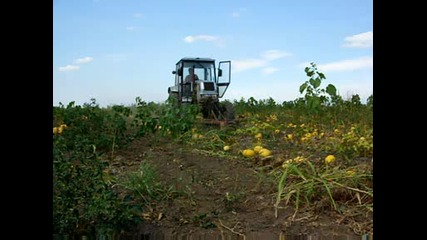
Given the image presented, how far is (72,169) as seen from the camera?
1303mm

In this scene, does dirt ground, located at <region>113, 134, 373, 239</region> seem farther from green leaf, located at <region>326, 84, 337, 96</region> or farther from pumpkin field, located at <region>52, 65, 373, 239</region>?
green leaf, located at <region>326, 84, 337, 96</region>

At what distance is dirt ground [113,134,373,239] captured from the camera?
4.12 ft

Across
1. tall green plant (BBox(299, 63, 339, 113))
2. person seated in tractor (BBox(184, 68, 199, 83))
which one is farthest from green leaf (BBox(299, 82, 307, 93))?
person seated in tractor (BBox(184, 68, 199, 83))

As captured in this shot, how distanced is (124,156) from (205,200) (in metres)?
0.67

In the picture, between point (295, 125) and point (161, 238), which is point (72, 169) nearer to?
point (161, 238)

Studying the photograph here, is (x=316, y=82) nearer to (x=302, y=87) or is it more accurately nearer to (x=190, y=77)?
(x=302, y=87)

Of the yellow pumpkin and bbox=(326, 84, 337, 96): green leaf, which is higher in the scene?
bbox=(326, 84, 337, 96): green leaf

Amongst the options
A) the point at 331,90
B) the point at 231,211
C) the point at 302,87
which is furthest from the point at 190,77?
the point at 231,211

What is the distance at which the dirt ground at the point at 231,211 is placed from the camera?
1257 millimetres

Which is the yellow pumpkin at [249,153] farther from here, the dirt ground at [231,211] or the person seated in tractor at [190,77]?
the person seated in tractor at [190,77]

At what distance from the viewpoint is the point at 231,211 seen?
139cm

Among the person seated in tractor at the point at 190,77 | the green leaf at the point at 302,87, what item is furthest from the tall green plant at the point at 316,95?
the person seated in tractor at the point at 190,77
